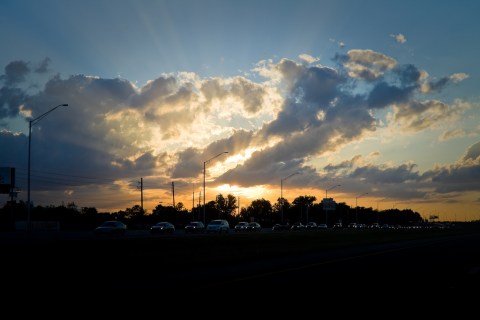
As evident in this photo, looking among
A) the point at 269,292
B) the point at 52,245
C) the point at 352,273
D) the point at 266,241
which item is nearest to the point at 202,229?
the point at 266,241

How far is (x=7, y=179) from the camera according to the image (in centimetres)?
7088

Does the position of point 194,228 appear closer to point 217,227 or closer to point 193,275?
point 217,227

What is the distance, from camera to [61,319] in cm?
901

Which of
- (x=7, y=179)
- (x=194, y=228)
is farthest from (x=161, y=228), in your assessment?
(x=7, y=179)

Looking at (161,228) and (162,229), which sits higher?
(161,228)

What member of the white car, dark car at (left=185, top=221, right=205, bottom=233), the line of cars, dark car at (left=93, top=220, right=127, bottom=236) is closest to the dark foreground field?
dark car at (left=93, top=220, right=127, bottom=236)

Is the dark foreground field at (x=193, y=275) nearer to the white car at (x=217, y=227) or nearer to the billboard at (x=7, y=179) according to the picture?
the white car at (x=217, y=227)

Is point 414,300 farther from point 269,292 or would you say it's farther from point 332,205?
point 332,205

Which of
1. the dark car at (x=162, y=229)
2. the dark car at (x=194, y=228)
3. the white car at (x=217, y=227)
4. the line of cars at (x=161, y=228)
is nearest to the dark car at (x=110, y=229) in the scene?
the line of cars at (x=161, y=228)

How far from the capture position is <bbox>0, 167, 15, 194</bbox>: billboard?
69.6 metres

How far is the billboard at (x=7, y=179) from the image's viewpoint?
6962 centimetres

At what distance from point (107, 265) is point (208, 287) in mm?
7167

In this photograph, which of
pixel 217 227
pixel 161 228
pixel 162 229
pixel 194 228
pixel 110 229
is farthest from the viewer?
pixel 194 228

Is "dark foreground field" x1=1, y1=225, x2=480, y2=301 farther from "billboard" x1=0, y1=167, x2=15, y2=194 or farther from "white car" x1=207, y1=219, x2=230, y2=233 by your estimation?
"billboard" x1=0, y1=167, x2=15, y2=194
